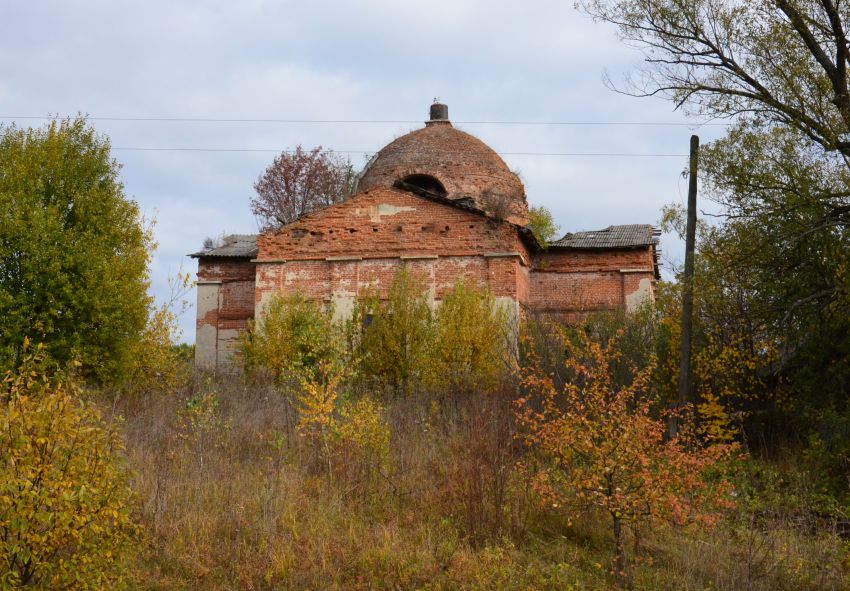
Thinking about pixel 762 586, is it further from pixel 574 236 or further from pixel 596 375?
pixel 574 236

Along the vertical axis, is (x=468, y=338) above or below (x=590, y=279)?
below

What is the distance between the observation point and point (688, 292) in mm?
13156

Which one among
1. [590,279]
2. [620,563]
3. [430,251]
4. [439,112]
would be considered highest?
[439,112]

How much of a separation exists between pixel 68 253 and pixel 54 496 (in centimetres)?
1189

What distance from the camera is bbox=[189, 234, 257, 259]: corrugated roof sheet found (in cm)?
2647

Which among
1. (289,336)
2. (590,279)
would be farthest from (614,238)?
(289,336)

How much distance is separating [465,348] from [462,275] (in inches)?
185

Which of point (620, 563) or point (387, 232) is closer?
point (620, 563)

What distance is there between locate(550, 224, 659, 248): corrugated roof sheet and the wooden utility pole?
11.0 m

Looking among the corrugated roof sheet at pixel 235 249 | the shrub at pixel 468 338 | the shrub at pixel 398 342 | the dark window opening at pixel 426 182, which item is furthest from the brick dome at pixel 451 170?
the shrub at pixel 398 342

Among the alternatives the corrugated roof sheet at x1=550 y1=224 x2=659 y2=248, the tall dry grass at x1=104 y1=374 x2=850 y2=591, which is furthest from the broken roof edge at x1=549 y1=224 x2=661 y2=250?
the tall dry grass at x1=104 y1=374 x2=850 y2=591

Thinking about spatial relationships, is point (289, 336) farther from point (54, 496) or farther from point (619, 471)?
point (54, 496)

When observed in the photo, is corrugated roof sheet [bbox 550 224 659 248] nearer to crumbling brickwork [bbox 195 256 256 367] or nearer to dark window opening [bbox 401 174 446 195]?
dark window opening [bbox 401 174 446 195]

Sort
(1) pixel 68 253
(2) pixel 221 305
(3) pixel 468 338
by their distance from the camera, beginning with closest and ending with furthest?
1. (1) pixel 68 253
2. (3) pixel 468 338
3. (2) pixel 221 305
